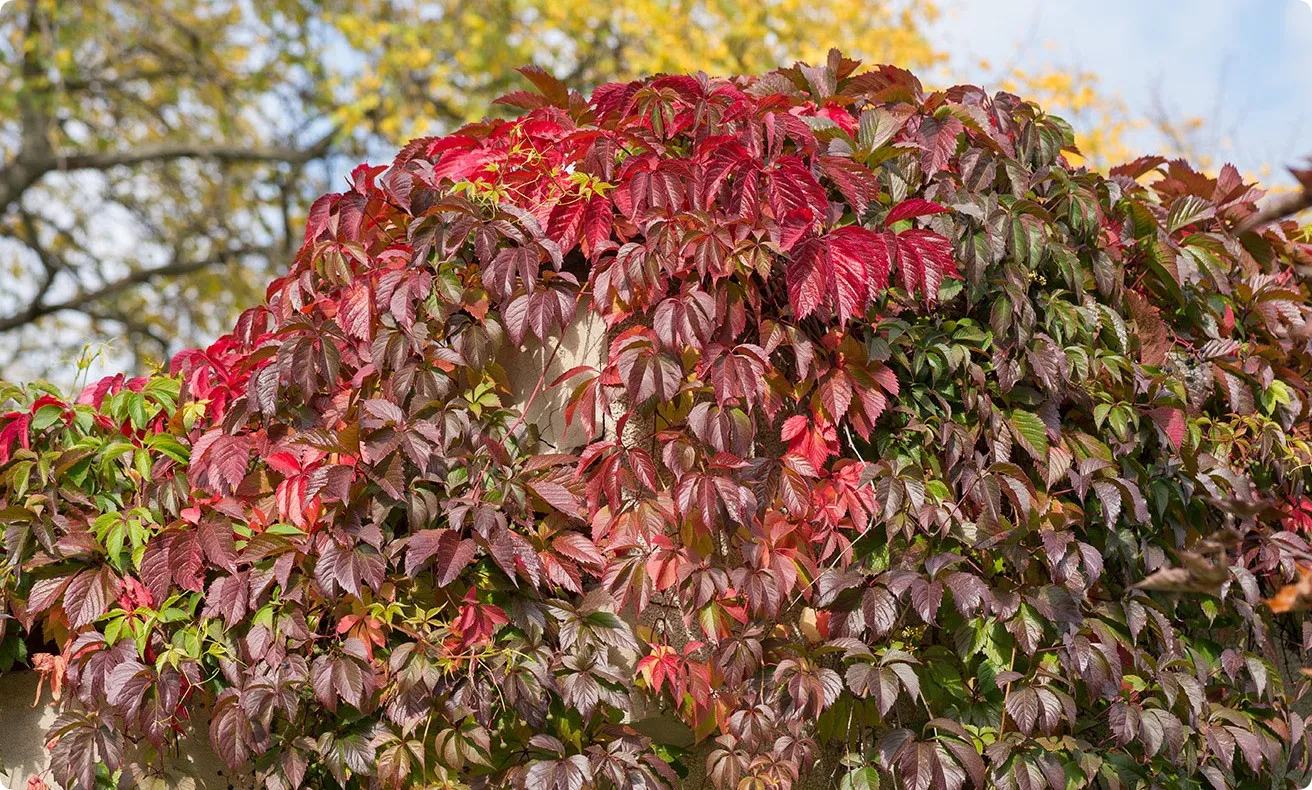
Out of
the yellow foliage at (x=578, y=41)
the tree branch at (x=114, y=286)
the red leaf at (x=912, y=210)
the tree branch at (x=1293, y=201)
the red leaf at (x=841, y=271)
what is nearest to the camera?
Result: the tree branch at (x=1293, y=201)

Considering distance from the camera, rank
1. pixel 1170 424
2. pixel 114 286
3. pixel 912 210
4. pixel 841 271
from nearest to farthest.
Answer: pixel 841 271
pixel 912 210
pixel 1170 424
pixel 114 286

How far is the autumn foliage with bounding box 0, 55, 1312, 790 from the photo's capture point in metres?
1.77

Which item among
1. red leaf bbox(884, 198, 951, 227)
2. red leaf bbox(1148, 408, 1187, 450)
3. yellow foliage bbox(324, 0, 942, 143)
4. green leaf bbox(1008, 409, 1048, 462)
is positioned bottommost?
green leaf bbox(1008, 409, 1048, 462)

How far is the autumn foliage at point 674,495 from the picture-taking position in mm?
1772

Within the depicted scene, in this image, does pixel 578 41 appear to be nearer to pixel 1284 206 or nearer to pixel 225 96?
pixel 225 96

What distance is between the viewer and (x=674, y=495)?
1.79 meters

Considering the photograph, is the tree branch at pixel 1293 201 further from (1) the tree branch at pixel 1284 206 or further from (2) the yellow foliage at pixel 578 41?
(2) the yellow foliage at pixel 578 41

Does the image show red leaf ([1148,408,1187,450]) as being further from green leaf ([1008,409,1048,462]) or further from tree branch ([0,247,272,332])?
tree branch ([0,247,272,332])

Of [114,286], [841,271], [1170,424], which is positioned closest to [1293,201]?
[841,271]

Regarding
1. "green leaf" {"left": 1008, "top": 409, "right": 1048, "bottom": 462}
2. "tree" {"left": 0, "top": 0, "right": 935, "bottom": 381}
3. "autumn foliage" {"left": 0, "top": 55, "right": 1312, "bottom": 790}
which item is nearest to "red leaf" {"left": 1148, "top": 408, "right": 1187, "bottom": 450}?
"autumn foliage" {"left": 0, "top": 55, "right": 1312, "bottom": 790}

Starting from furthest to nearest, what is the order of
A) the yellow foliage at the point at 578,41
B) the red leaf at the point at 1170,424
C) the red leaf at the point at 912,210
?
the yellow foliage at the point at 578,41, the red leaf at the point at 1170,424, the red leaf at the point at 912,210

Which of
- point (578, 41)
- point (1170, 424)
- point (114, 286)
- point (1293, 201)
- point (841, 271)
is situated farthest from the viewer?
point (114, 286)

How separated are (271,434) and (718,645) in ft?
2.85

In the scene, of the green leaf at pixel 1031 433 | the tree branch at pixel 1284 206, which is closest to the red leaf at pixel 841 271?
the green leaf at pixel 1031 433
